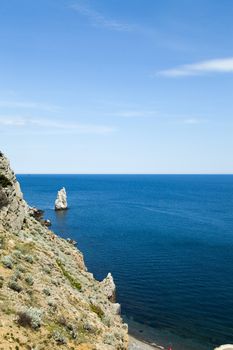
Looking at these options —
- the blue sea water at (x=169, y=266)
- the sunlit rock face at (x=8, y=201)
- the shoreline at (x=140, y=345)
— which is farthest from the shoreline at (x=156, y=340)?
the sunlit rock face at (x=8, y=201)

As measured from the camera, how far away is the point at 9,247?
32.2 meters

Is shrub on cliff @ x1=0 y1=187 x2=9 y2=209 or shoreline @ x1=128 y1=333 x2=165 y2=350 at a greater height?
shrub on cliff @ x1=0 y1=187 x2=9 y2=209

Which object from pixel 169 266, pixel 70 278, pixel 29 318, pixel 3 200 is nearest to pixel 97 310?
pixel 70 278

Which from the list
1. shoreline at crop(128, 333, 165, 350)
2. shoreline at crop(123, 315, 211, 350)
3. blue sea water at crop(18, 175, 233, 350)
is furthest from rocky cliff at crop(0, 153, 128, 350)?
blue sea water at crop(18, 175, 233, 350)

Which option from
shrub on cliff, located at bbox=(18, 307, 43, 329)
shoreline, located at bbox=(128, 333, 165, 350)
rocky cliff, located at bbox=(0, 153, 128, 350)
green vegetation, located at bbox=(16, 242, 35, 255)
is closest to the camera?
shrub on cliff, located at bbox=(18, 307, 43, 329)

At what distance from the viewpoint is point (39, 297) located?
27609 millimetres

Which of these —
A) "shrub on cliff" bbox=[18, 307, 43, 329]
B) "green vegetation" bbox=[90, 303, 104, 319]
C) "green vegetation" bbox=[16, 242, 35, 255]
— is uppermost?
"green vegetation" bbox=[16, 242, 35, 255]

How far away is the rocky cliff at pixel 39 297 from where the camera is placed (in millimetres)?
22875

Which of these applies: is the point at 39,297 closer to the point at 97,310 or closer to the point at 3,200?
the point at 97,310

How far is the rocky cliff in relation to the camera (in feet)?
75.0

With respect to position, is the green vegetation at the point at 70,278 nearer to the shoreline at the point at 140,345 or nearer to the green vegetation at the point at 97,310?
the green vegetation at the point at 97,310

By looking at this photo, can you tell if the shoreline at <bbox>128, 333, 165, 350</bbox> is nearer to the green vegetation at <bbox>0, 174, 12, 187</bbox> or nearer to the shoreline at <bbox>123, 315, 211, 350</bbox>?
the shoreline at <bbox>123, 315, 211, 350</bbox>

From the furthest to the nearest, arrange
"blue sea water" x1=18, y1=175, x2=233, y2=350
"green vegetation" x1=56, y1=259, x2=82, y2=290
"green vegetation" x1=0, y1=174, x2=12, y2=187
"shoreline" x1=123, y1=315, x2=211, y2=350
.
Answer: "blue sea water" x1=18, y1=175, x2=233, y2=350, "shoreline" x1=123, y1=315, x2=211, y2=350, "green vegetation" x1=56, y1=259, x2=82, y2=290, "green vegetation" x1=0, y1=174, x2=12, y2=187

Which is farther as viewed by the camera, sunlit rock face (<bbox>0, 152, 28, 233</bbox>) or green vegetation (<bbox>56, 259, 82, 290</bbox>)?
green vegetation (<bbox>56, 259, 82, 290</bbox>)
